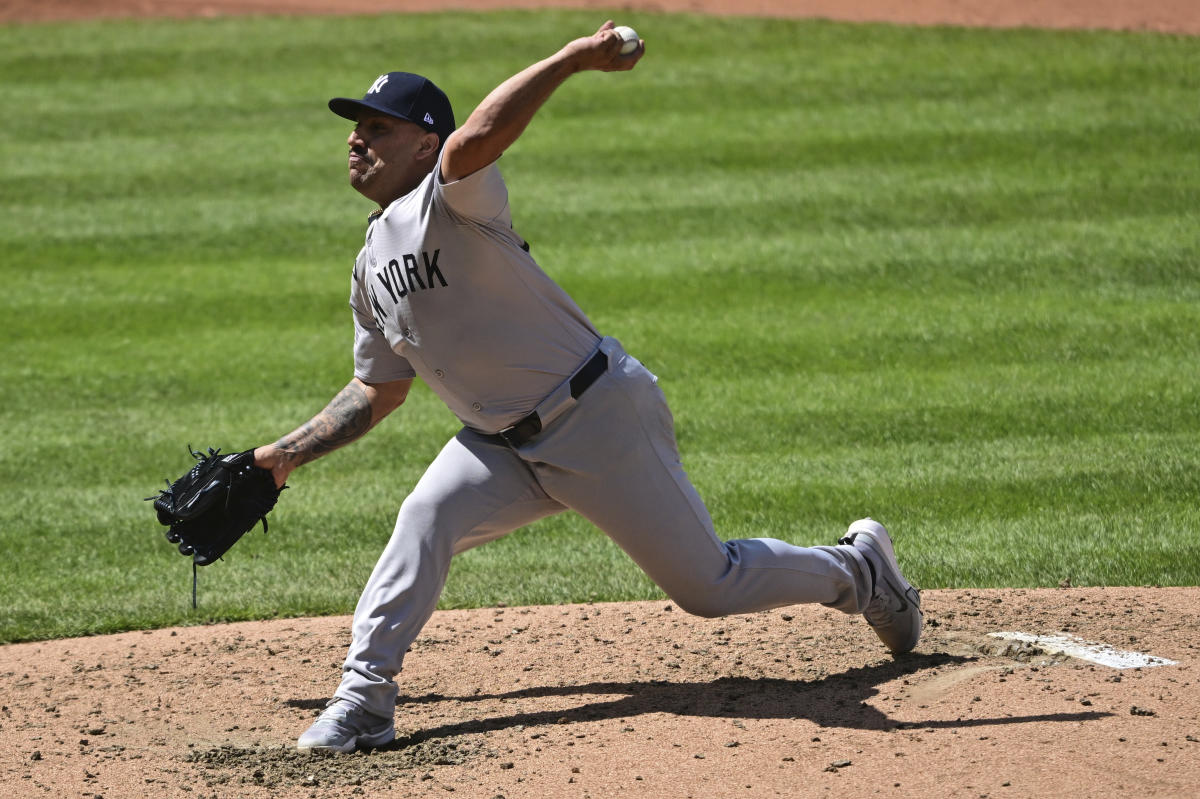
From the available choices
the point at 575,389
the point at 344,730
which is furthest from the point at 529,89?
the point at 344,730

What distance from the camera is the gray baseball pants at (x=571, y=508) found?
418 cm

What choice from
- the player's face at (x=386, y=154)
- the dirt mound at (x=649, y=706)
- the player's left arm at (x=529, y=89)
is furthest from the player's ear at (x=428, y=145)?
the dirt mound at (x=649, y=706)

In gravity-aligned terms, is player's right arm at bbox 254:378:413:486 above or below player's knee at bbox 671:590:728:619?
above

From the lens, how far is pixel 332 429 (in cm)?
454

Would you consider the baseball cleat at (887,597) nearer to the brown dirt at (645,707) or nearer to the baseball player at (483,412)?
the brown dirt at (645,707)

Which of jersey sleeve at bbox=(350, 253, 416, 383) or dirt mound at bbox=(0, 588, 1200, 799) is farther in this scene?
jersey sleeve at bbox=(350, 253, 416, 383)

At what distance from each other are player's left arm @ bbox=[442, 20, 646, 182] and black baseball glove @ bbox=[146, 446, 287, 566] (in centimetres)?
142

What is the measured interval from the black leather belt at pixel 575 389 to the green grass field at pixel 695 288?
2.03 meters

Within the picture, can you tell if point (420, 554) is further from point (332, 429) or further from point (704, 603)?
point (704, 603)

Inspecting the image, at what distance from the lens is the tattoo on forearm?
454cm

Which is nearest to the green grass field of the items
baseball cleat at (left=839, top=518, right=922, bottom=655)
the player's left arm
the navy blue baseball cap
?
baseball cleat at (left=839, top=518, right=922, bottom=655)

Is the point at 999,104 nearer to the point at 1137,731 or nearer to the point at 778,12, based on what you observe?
the point at 778,12

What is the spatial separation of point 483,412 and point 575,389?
0.92 ft

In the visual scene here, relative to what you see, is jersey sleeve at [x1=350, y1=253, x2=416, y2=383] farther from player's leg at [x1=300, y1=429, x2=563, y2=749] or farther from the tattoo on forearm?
player's leg at [x1=300, y1=429, x2=563, y2=749]
